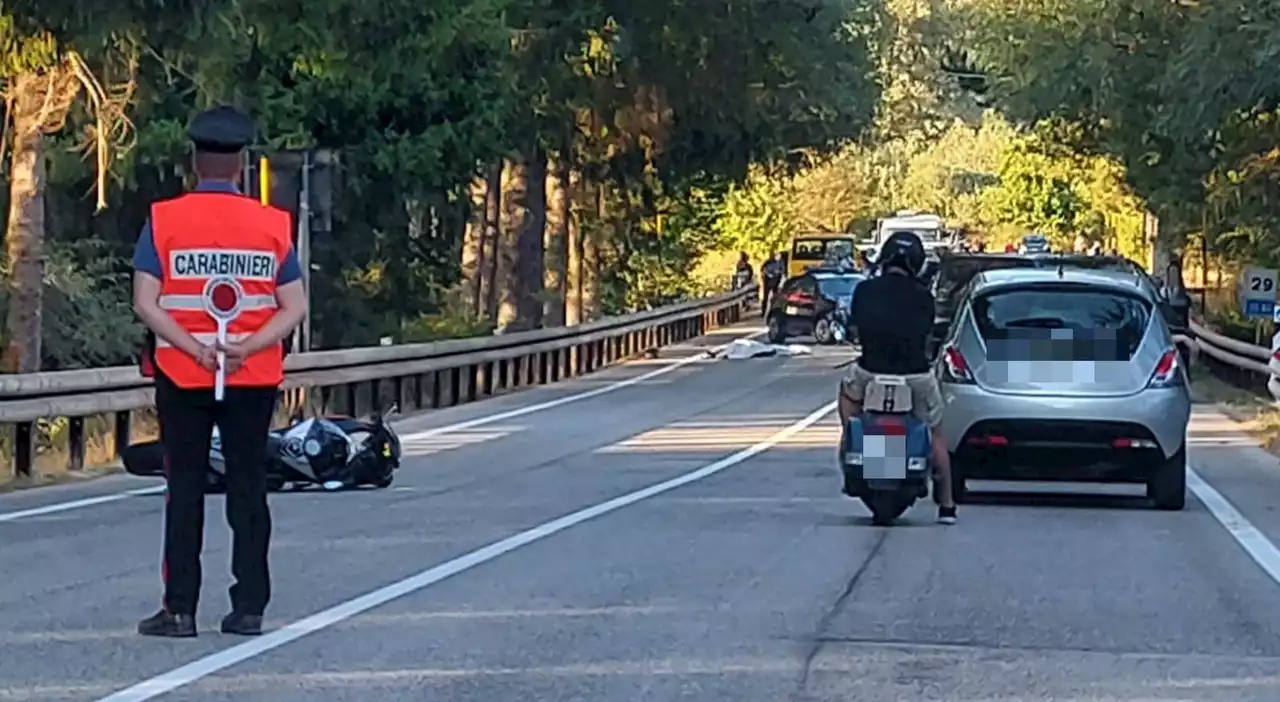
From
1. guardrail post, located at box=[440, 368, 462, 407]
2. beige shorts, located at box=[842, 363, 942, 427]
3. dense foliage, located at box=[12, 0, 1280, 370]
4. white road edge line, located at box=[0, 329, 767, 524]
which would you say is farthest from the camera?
guardrail post, located at box=[440, 368, 462, 407]

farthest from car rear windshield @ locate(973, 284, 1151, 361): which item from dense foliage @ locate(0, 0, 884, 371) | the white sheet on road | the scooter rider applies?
the white sheet on road

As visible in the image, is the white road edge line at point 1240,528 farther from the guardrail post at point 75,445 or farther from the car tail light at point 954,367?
the guardrail post at point 75,445

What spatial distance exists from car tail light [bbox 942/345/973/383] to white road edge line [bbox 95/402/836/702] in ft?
Result: 7.21

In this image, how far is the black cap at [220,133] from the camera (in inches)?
361

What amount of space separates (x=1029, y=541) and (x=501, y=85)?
1967 cm

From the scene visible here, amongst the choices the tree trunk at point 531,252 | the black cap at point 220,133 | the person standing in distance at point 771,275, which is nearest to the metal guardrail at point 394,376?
the tree trunk at point 531,252

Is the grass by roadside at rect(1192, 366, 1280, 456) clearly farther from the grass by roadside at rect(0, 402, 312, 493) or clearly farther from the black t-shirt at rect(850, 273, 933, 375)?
the grass by roadside at rect(0, 402, 312, 493)

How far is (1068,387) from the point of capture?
1627 cm

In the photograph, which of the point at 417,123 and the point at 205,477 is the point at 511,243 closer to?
the point at 417,123

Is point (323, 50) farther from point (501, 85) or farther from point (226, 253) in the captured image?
point (226, 253)

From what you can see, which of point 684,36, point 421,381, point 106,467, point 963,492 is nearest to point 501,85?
point 421,381

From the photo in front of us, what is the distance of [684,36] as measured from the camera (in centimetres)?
3922

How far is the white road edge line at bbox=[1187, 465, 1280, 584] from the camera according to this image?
44.3 ft

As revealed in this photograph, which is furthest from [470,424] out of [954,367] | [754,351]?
[754,351]
